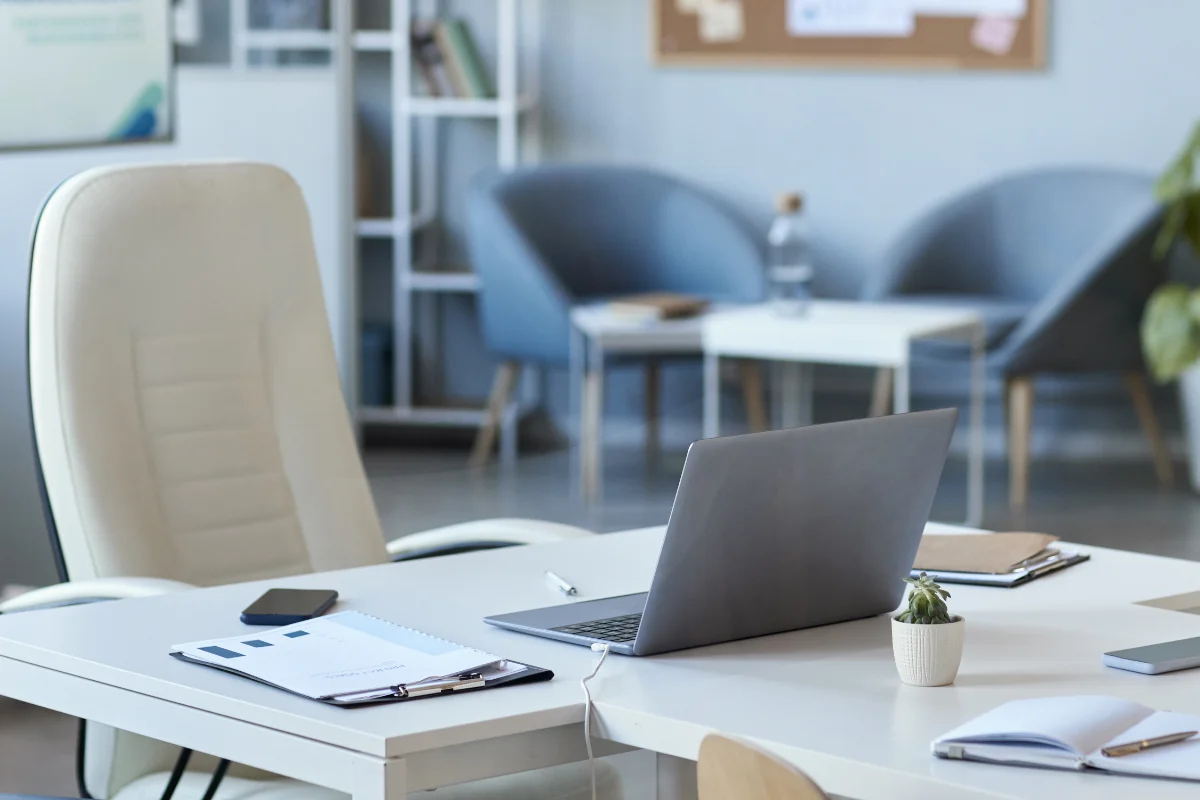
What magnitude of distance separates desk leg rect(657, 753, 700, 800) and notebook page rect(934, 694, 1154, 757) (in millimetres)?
402

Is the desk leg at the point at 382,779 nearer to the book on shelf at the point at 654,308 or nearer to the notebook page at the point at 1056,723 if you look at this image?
the notebook page at the point at 1056,723

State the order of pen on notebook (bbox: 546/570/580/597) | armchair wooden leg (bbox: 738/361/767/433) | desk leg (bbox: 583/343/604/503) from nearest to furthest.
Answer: pen on notebook (bbox: 546/570/580/597) < desk leg (bbox: 583/343/604/503) < armchair wooden leg (bbox: 738/361/767/433)

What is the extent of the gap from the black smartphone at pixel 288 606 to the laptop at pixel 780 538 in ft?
0.56

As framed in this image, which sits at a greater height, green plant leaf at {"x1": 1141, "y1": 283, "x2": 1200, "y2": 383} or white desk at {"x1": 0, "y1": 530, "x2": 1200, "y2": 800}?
white desk at {"x1": 0, "y1": 530, "x2": 1200, "y2": 800}

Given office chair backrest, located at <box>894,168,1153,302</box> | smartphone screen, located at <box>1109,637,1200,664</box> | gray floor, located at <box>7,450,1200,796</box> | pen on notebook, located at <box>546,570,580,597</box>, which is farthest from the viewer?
office chair backrest, located at <box>894,168,1153,302</box>

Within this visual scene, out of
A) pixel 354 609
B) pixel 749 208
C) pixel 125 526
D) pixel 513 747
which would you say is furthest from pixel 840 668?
pixel 749 208

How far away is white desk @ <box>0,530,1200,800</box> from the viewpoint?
4.05 ft

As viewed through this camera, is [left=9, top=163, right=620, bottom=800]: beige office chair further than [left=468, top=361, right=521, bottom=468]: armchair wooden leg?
No

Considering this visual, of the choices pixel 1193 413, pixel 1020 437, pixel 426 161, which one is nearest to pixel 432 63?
pixel 426 161

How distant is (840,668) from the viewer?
146 centimetres

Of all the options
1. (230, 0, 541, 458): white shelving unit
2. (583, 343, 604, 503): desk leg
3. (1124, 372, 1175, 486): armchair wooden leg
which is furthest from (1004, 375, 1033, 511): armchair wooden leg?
(230, 0, 541, 458): white shelving unit

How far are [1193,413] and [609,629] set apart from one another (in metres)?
4.24

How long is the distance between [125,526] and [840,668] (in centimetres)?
105

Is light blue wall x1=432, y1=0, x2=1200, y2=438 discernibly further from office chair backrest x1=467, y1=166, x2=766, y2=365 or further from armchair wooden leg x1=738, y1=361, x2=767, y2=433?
armchair wooden leg x1=738, y1=361, x2=767, y2=433
